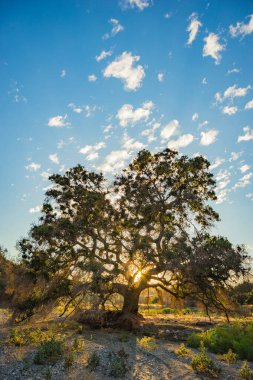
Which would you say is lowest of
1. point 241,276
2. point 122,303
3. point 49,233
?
point 122,303

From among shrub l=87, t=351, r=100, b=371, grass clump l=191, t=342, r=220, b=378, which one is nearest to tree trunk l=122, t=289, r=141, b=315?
shrub l=87, t=351, r=100, b=371

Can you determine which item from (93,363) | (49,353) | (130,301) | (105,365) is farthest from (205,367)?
(130,301)

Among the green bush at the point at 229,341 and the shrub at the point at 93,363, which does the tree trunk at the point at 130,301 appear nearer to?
the green bush at the point at 229,341

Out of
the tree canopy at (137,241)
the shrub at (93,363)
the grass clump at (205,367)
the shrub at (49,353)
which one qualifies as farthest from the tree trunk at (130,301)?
the grass clump at (205,367)

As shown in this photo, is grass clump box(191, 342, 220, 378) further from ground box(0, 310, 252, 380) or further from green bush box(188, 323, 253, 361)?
green bush box(188, 323, 253, 361)

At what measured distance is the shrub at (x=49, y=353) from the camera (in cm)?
915

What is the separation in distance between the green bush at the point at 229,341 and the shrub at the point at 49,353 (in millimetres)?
6020

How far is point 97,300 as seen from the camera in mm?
15734

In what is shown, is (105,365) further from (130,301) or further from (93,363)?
(130,301)

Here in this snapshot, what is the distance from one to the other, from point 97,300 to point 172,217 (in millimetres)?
7373

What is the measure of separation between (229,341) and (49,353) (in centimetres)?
717

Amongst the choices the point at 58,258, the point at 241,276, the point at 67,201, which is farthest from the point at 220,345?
the point at 67,201

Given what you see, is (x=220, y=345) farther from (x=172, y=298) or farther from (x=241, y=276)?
(x=172, y=298)

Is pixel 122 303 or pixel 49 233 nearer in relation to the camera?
pixel 49 233
